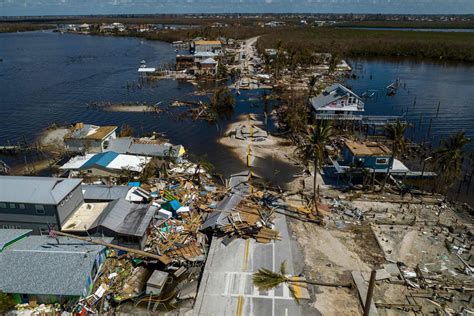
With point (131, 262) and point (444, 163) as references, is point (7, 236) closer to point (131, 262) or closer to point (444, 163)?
point (131, 262)

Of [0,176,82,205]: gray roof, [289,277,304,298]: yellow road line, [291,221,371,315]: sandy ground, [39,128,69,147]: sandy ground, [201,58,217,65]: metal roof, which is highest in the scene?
[201,58,217,65]: metal roof

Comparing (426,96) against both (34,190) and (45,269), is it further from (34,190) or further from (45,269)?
(45,269)

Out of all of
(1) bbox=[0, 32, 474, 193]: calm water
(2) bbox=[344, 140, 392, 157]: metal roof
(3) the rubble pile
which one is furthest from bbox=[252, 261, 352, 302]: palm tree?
(2) bbox=[344, 140, 392, 157]: metal roof

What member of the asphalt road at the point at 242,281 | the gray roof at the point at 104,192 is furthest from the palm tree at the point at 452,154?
the gray roof at the point at 104,192

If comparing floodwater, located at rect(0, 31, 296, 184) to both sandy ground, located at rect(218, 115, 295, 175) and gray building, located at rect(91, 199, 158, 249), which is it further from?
gray building, located at rect(91, 199, 158, 249)

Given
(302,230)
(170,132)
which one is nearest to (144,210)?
(302,230)

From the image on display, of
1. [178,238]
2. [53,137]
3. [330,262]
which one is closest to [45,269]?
[178,238]

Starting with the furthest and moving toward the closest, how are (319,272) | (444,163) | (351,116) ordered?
(351,116) < (444,163) < (319,272)
